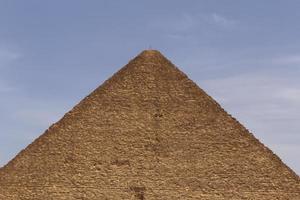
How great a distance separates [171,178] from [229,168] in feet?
7.94

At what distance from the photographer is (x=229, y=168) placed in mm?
59844

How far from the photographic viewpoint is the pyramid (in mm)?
59469

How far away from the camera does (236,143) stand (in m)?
60.3

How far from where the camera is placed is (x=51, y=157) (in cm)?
6016

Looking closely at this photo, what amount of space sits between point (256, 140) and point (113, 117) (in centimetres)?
600

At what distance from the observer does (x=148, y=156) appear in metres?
59.9

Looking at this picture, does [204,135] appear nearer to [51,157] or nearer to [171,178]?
[171,178]

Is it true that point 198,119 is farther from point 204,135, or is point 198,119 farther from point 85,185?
point 85,185

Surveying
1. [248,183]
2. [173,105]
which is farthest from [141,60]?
[248,183]

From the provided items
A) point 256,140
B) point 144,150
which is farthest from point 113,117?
point 256,140

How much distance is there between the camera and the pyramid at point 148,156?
59.5 m

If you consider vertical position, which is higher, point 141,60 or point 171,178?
point 141,60

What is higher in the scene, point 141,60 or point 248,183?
point 141,60

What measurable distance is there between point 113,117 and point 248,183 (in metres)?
6.27
